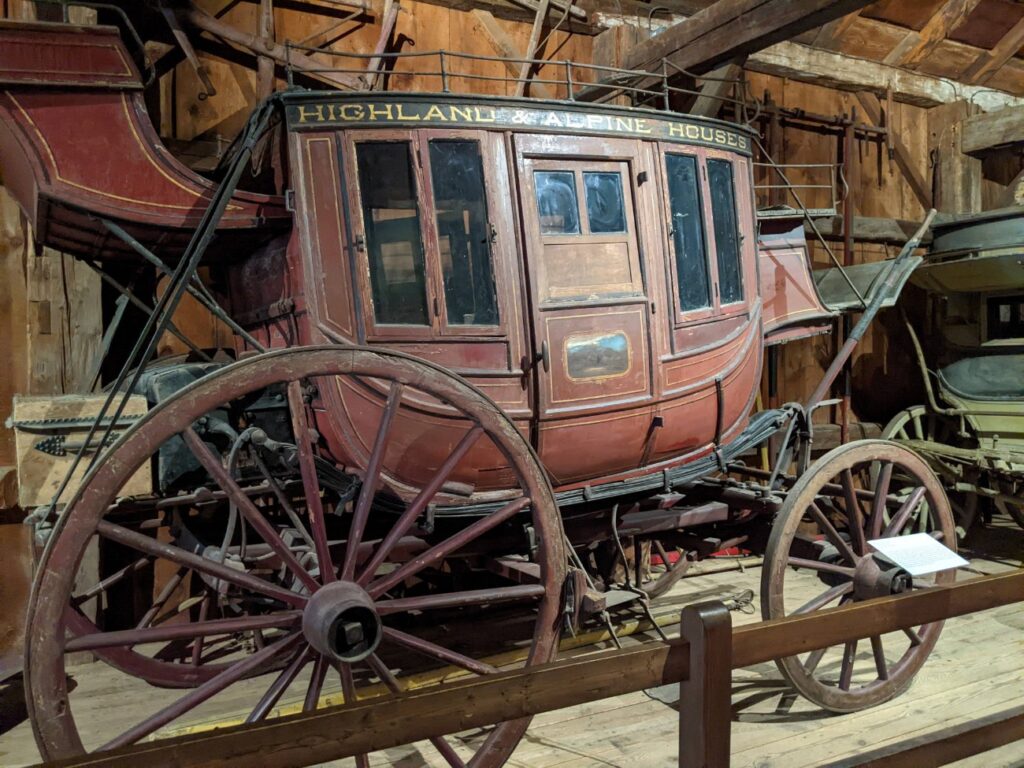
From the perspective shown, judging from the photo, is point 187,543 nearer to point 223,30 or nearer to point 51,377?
point 51,377

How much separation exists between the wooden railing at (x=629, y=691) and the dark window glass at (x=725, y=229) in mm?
1752

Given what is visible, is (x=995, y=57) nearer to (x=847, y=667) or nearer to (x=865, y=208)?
(x=865, y=208)

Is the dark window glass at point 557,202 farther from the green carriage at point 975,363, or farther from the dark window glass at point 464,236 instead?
the green carriage at point 975,363

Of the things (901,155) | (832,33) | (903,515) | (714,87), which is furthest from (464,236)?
(901,155)

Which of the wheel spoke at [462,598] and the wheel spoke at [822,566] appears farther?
the wheel spoke at [822,566]

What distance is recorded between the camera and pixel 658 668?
6.36 feet

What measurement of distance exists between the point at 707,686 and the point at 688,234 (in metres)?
2.15

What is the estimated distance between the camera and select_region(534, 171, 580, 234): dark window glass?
318 cm

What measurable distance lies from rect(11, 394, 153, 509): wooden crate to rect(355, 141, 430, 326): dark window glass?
1.03 meters

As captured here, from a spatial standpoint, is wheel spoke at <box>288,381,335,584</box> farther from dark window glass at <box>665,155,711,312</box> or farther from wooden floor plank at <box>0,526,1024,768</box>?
dark window glass at <box>665,155,711,312</box>

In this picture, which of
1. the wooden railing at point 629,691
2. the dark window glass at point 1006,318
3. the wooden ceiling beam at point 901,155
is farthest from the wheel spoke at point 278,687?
the wooden ceiling beam at point 901,155

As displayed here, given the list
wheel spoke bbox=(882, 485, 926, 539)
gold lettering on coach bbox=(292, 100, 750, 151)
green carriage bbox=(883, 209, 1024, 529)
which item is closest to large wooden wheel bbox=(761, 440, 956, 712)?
wheel spoke bbox=(882, 485, 926, 539)

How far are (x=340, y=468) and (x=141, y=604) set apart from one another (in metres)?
1.78

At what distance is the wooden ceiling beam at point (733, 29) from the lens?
384 cm
